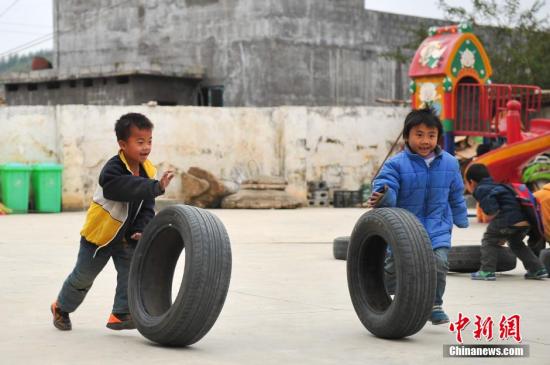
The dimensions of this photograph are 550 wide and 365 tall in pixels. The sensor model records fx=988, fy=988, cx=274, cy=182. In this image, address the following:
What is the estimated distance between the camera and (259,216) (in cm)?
1809

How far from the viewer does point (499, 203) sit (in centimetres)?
895

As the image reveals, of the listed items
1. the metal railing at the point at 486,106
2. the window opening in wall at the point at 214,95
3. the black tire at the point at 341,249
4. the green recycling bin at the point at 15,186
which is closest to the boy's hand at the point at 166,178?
the black tire at the point at 341,249

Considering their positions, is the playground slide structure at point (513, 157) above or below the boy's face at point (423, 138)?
below

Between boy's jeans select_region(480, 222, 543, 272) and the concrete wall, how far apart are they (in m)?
12.7

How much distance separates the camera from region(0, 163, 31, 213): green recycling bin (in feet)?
62.7

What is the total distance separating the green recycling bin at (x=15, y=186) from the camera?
→ 19.1 m

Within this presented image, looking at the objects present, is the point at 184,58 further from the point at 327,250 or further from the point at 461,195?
the point at 461,195

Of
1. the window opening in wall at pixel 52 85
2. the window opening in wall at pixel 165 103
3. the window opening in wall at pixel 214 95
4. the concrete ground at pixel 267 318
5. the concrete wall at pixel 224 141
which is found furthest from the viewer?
the window opening in wall at pixel 52 85

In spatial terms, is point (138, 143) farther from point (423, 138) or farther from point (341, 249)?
point (341, 249)

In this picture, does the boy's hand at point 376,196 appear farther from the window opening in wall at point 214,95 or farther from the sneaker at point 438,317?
the window opening in wall at point 214,95

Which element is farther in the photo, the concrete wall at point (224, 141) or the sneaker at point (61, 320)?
the concrete wall at point (224, 141)

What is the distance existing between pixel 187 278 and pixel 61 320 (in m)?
1.13

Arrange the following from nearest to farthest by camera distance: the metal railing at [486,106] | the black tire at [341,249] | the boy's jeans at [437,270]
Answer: the boy's jeans at [437,270]
the black tire at [341,249]
the metal railing at [486,106]

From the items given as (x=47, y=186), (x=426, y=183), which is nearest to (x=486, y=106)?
(x=47, y=186)
